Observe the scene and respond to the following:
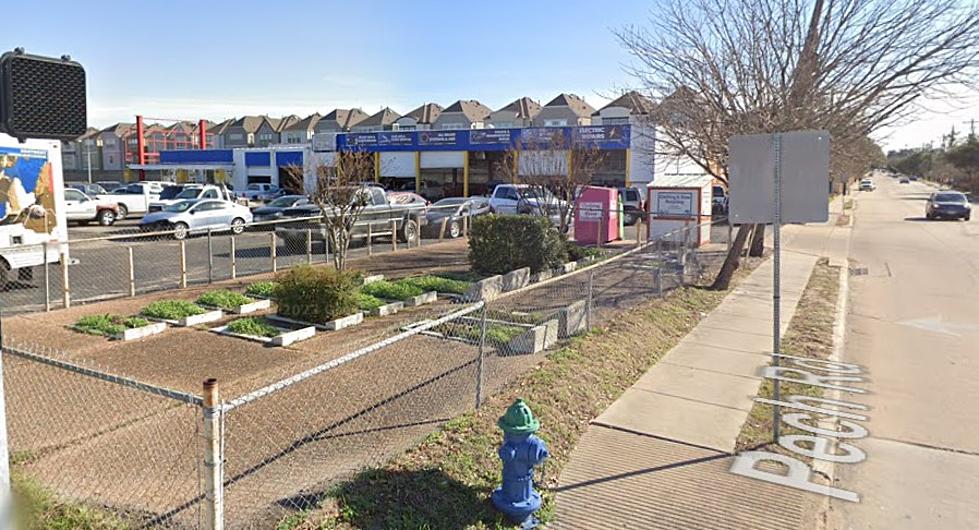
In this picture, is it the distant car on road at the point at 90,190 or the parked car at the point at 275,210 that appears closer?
the parked car at the point at 275,210

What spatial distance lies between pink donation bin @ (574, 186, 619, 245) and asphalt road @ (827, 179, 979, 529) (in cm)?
717

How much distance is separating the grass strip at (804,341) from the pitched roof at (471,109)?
69188 mm

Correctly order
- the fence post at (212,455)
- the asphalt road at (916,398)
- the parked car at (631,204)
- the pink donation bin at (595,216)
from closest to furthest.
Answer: the fence post at (212,455), the asphalt road at (916,398), the pink donation bin at (595,216), the parked car at (631,204)

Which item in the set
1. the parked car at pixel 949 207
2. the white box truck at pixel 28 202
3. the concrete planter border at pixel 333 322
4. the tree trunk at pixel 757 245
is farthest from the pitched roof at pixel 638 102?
the parked car at pixel 949 207

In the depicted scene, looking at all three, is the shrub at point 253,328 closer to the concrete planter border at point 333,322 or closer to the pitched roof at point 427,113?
the concrete planter border at point 333,322

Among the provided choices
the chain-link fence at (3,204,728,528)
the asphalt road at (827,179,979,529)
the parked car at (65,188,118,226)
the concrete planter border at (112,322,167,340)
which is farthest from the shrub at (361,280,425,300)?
the parked car at (65,188,118,226)

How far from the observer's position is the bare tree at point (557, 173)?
2000 centimetres

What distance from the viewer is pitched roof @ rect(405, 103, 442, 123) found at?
88.5 m

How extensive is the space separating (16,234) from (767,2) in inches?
589

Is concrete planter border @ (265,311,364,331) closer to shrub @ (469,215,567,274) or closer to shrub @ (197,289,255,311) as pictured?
shrub @ (197,289,255,311)

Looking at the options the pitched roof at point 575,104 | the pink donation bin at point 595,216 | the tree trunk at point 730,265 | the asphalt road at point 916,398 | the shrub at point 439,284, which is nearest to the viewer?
the asphalt road at point 916,398

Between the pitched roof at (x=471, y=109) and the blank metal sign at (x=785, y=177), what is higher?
the pitched roof at (x=471, y=109)

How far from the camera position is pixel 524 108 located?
8294 centimetres

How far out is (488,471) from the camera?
5094mm
